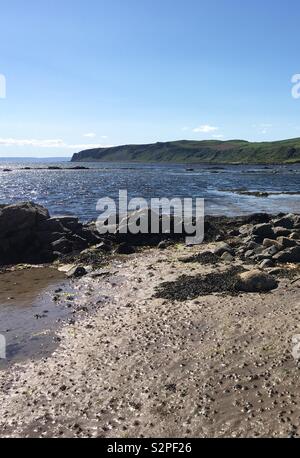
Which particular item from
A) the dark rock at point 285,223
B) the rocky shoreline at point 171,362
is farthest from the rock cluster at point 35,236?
the dark rock at point 285,223

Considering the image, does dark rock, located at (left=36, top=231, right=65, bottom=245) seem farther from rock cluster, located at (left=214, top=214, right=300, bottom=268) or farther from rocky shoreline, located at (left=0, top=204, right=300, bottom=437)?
rock cluster, located at (left=214, top=214, right=300, bottom=268)

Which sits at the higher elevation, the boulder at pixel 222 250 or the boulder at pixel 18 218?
the boulder at pixel 18 218

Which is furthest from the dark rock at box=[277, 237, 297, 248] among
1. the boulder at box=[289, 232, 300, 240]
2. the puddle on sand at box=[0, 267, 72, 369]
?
the puddle on sand at box=[0, 267, 72, 369]

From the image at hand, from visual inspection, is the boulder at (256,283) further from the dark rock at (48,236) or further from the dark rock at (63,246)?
the dark rock at (48,236)

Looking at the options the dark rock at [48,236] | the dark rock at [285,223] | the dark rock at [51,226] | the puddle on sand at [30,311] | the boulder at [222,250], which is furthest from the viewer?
the dark rock at [285,223]

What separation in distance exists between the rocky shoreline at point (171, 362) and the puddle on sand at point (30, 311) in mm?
589

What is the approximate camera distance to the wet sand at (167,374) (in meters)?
9.53

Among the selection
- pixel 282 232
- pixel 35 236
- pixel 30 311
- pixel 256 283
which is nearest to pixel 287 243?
pixel 282 232

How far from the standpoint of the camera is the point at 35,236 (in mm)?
28844

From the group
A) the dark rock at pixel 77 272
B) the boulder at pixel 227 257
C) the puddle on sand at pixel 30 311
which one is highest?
the boulder at pixel 227 257

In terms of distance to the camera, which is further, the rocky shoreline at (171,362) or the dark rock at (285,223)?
the dark rock at (285,223)

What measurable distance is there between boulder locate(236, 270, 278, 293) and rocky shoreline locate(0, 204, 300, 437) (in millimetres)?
39

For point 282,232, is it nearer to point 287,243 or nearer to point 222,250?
point 287,243

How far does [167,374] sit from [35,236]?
757 inches
